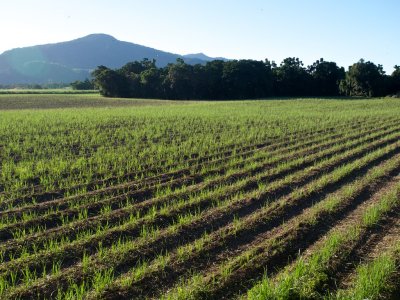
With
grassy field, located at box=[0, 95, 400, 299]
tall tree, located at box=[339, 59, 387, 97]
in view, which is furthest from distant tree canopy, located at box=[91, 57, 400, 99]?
grassy field, located at box=[0, 95, 400, 299]

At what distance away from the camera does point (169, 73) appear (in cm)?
7238

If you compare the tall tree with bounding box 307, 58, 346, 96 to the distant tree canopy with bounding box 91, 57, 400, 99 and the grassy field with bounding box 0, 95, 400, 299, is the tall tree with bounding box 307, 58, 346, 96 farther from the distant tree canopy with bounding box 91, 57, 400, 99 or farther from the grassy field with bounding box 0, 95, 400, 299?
the grassy field with bounding box 0, 95, 400, 299

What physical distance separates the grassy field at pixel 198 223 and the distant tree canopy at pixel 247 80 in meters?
57.6

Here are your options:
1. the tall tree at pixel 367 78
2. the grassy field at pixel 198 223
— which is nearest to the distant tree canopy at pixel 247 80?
the tall tree at pixel 367 78

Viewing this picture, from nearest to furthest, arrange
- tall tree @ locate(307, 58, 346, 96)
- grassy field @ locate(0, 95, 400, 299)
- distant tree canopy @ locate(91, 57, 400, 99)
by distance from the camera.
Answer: grassy field @ locate(0, 95, 400, 299)
distant tree canopy @ locate(91, 57, 400, 99)
tall tree @ locate(307, 58, 346, 96)

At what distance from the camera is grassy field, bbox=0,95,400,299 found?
5.58 m

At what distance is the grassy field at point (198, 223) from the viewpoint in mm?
5578

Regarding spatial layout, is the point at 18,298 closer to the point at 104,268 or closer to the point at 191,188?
the point at 104,268

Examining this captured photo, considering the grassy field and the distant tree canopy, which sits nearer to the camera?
the grassy field

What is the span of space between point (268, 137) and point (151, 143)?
19.8ft

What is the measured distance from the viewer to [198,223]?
26.0ft

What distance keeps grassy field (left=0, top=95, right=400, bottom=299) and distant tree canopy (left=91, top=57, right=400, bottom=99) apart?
57557mm

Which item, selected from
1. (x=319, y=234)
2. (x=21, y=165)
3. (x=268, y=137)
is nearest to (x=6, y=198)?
(x=21, y=165)

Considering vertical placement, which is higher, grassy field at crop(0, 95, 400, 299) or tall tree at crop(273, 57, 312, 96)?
tall tree at crop(273, 57, 312, 96)
